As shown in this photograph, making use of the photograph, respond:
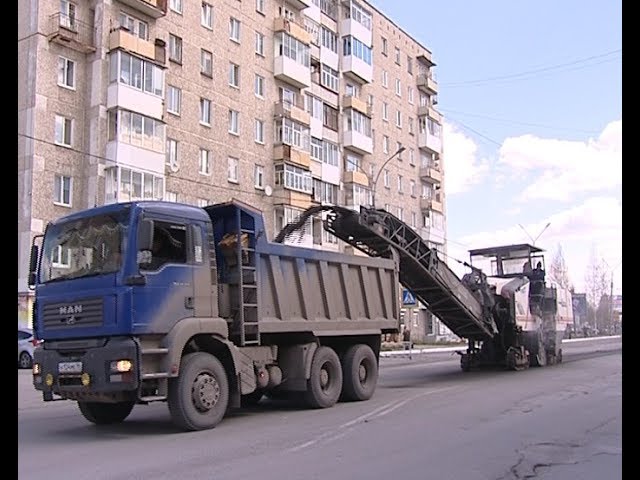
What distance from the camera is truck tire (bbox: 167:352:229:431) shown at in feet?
32.7

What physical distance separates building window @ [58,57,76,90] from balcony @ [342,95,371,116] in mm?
24216

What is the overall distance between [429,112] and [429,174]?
5.95 m

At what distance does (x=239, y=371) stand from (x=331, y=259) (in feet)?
11.1

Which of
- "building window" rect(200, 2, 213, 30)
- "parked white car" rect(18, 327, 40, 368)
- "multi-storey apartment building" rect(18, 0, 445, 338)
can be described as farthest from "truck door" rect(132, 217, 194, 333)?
"building window" rect(200, 2, 213, 30)

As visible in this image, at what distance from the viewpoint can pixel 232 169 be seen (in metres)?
40.4

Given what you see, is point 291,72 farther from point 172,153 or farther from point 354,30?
point 172,153

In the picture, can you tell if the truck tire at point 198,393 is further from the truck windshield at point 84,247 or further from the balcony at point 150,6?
the balcony at point 150,6

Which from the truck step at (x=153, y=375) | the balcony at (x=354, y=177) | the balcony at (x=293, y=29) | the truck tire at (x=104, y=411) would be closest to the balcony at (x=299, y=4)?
the balcony at (x=293, y=29)

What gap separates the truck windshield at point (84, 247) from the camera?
9812 millimetres

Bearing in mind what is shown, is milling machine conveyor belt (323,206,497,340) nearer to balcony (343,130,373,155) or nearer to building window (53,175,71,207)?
building window (53,175,71,207)

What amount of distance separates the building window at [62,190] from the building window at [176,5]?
11.5 m
